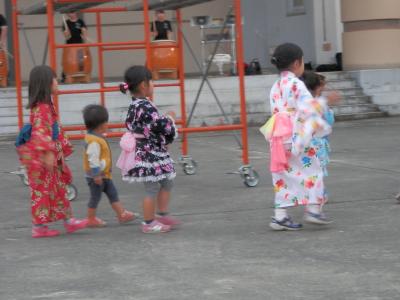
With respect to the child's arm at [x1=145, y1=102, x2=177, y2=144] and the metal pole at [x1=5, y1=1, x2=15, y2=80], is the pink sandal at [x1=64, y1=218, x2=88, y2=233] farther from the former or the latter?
the metal pole at [x1=5, y1=1, x2=15, y2=80]

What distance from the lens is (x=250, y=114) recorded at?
1711 centimetres

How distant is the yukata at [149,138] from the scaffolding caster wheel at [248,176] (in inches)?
87.2

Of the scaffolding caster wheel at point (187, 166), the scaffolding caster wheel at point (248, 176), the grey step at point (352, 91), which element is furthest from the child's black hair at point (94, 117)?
the grey step at point (352, 91)

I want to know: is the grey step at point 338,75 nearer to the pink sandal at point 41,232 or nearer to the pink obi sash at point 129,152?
the pink obi sash at point 129,152

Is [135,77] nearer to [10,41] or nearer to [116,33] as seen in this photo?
[10,41]

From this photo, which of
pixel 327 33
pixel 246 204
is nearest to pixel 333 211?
pixel 246 204

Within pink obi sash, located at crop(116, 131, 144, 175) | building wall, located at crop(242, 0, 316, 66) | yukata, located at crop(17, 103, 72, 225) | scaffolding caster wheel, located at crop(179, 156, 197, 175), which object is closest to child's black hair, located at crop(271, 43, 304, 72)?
pink obi sash, located at crop(116, 131, 144, 175)

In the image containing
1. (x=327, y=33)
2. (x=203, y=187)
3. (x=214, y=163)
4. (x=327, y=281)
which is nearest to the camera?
(x=327, y=281)

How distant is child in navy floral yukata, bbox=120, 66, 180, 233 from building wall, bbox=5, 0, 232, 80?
513 inches

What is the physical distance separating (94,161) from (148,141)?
48 centimetres

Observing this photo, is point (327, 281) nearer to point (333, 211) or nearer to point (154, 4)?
point (333, 211)

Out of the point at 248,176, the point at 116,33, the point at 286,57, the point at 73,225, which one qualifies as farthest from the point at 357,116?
the point at 73,225

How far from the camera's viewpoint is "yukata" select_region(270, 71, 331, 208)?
750 cm

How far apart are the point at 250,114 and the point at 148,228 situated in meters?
9.55
